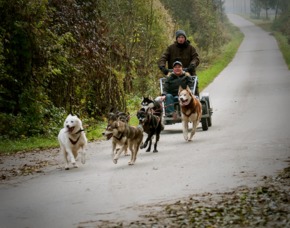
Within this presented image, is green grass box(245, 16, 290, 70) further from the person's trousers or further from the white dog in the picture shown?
Answer: the white dog

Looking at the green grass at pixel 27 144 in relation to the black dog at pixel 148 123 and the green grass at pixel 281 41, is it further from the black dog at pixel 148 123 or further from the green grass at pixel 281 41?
the green grass at pixel 281 41

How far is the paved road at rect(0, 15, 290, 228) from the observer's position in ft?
28.2

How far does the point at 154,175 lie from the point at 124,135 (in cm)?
152

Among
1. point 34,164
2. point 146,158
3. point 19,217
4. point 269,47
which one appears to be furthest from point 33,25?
point 269,47

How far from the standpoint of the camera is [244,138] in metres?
14.7

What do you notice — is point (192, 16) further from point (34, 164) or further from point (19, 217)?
point (19, 217)

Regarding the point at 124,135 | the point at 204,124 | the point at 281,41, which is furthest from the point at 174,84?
the point at 281,41

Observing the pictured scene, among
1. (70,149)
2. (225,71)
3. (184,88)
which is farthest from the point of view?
(225,71)

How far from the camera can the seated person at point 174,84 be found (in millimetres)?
16797

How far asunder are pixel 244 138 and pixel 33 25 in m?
7.27

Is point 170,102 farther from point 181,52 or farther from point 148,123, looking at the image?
point 148,123

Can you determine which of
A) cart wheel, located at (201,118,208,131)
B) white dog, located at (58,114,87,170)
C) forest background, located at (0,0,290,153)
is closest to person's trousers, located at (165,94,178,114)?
cart wheel, located at (201,118,208,131)

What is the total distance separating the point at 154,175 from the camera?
10.7 m

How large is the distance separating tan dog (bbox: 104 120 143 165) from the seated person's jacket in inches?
180
